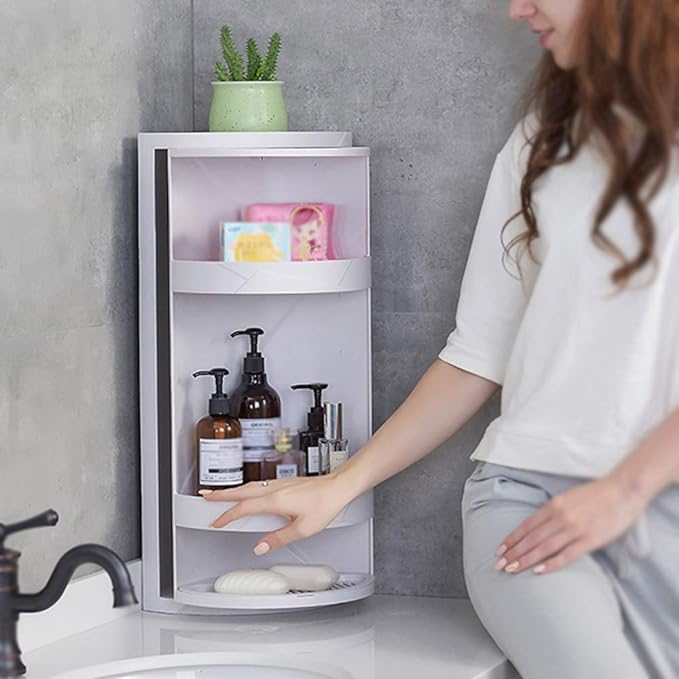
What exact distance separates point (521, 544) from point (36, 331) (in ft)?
1.84

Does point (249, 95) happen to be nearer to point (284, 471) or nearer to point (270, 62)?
point (270, 62)

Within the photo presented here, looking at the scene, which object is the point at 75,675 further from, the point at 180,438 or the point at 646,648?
the point at 646,648

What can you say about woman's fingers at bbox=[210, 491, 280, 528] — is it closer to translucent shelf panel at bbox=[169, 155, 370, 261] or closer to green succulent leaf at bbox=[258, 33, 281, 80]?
translucent shelf panel at bbox=[169, 155, 370, 261]

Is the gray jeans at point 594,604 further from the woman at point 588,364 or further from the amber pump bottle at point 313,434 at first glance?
the amber pump bottle at point 313,434

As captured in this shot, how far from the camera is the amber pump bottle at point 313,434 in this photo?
5.65 ft

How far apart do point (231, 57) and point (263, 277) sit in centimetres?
27

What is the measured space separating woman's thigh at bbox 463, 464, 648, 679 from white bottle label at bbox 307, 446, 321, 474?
23cm

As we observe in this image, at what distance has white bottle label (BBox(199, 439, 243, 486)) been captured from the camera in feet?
5.55

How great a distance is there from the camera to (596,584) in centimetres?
137

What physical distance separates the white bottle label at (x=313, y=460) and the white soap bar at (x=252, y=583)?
0.42 ft

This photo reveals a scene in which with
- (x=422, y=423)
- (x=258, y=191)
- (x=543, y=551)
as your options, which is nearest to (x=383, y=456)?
(x=422, y=423)

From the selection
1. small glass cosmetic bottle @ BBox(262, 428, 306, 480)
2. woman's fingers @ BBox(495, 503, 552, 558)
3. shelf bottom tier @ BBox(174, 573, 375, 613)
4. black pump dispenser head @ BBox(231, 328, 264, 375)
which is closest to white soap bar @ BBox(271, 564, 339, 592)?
shelf bottom tier @ BBox(174, 573, 375, 613)

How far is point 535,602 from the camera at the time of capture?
54.4 inches

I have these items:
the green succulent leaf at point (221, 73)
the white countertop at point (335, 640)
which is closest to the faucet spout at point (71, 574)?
the white countertop at point (335, 640)
